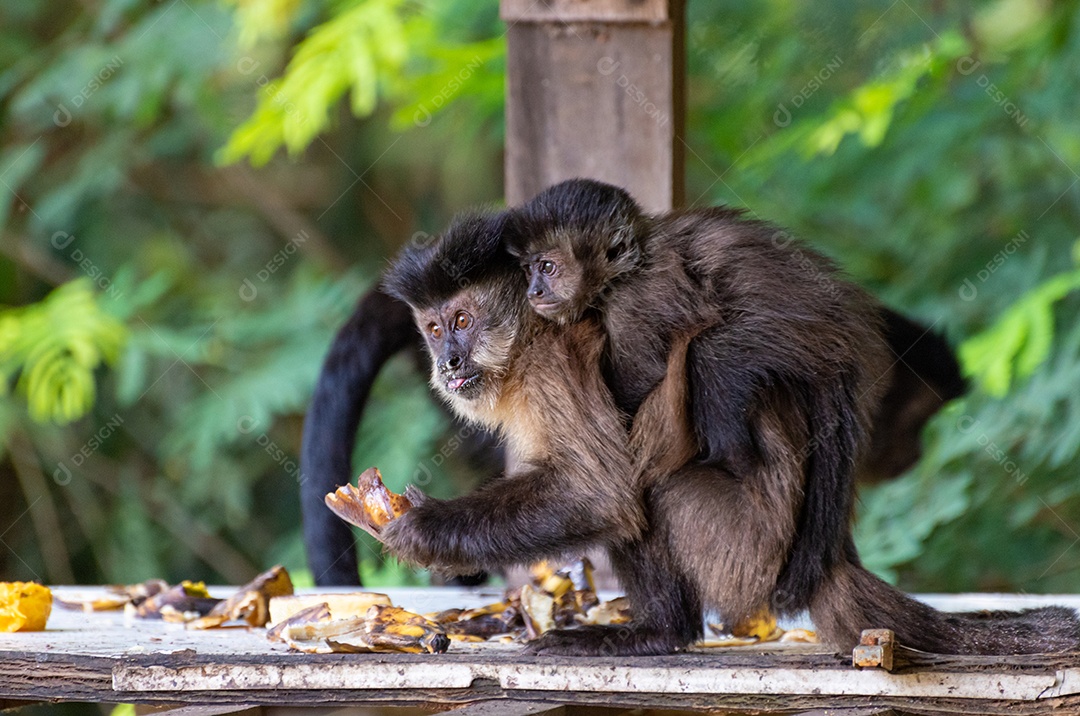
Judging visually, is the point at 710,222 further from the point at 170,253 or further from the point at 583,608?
the point at 170,253

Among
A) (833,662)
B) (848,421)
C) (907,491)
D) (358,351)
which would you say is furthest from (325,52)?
(833,662)

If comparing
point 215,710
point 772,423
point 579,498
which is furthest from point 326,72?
point 215,710

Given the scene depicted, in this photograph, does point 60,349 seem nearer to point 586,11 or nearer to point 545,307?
point 586,11

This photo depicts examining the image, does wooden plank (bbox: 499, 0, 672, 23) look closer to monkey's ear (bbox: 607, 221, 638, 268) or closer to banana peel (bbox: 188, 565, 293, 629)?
monkey's ear (bbox: 607, 221, 638, 268)

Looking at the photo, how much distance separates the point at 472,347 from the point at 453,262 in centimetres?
25

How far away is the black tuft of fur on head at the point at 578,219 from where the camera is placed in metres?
3.23

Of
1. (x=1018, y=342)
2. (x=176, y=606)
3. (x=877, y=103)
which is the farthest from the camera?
(x=877, y=103)

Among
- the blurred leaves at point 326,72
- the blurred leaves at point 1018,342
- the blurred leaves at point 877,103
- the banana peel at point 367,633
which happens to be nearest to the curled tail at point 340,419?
Result: the banana peel at point 367,633

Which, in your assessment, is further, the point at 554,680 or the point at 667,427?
the point at 667,427

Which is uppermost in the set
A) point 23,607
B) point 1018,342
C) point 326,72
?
point 326,72

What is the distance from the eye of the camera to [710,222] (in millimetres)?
3172

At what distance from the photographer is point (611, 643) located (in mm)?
3041

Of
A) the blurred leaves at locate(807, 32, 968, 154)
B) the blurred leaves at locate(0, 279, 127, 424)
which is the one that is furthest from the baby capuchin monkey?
the blurred leaves at locate(0, 279, 127, 424)

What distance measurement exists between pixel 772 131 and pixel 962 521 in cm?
277
